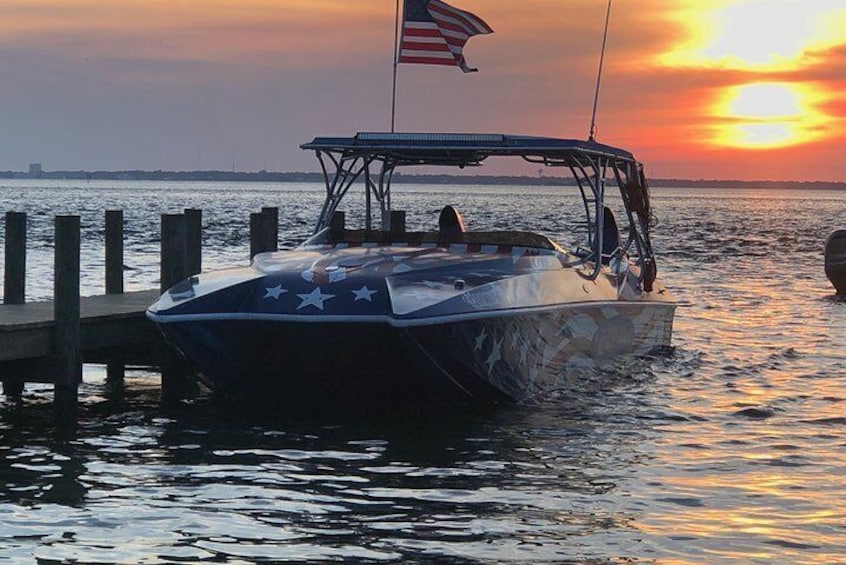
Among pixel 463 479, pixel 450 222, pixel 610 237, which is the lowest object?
pixel 463 479

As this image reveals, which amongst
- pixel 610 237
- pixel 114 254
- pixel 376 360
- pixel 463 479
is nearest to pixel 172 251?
pixel 114 254

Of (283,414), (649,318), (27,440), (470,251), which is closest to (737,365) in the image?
(649,318)

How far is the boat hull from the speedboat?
1 centimetres

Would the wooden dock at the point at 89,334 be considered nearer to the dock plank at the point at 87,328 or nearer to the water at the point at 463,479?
the dock plank at the point at 87,328

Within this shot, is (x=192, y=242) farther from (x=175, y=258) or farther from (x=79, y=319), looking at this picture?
(x=79, y=319)

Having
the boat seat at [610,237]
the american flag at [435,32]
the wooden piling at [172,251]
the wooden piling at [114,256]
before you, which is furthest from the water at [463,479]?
the american flag at [435,32]

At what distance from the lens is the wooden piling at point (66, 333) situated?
1312 centimetres

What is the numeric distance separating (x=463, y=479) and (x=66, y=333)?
168 inches

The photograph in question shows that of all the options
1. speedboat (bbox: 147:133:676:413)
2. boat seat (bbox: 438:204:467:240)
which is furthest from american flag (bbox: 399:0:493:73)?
boat seat (bbox: 438:204:467:240)

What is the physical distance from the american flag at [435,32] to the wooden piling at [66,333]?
4612 mm

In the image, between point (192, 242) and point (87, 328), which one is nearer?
point (87, 328)

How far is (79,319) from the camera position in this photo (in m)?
13.4

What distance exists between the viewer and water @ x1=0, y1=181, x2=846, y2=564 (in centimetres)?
896

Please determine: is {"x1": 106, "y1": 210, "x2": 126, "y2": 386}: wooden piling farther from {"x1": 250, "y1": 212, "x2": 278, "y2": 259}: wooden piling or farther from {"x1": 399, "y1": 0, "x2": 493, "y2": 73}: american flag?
{"x1": 399, "y1": 0, "x2": 493, "y2": 73}: american flag
